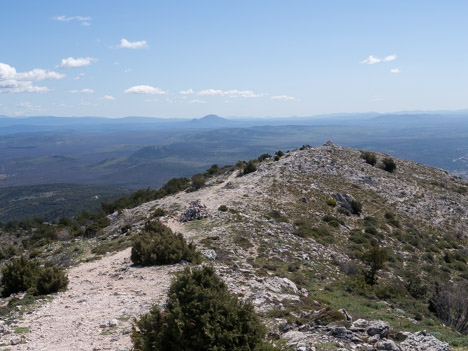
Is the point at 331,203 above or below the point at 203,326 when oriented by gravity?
below

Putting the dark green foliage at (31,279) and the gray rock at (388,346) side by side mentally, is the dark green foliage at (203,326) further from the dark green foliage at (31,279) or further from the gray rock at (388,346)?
the dark green foliage at (31,279)

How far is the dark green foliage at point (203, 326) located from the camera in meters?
7.14

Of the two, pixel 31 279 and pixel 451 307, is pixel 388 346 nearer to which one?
pixel 451 307

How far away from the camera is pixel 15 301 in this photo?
44.4 ft

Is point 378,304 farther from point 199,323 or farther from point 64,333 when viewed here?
point 64,333

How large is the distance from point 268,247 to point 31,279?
1239cm

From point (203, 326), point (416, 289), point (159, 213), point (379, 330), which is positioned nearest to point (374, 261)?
point (416, 289)

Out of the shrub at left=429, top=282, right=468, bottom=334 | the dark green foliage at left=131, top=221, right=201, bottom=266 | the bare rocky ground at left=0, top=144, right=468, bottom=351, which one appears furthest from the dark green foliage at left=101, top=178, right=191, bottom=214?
the shrub at left=429, top=282, right=468, bottom=334

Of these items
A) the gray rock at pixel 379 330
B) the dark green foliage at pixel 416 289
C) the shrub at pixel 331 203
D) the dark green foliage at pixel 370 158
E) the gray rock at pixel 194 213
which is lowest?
the dark green foliage at pixel 416 289

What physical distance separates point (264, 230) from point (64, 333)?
592 inches

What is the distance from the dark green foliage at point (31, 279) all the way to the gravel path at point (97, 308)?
0.59 m

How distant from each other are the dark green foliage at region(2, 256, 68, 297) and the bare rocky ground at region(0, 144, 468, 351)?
0.55 m

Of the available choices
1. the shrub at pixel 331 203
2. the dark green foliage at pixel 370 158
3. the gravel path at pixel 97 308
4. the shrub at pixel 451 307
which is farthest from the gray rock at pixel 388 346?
the dark green foliage at pixel 370 158

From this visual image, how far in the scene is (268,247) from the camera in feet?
68.8
